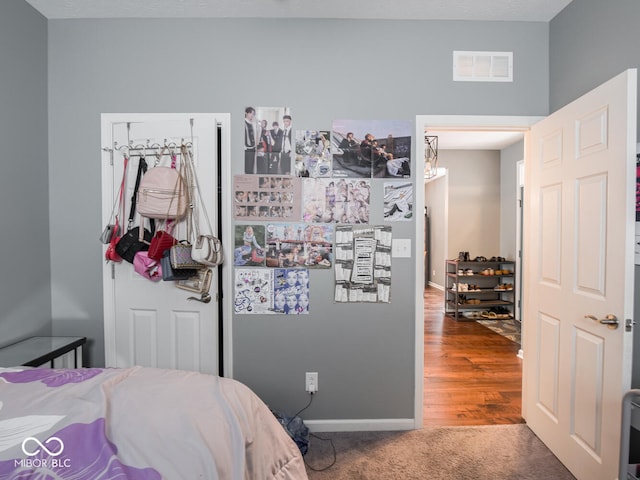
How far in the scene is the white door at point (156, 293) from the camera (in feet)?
6.84

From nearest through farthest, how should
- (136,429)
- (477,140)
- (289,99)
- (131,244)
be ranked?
(136,429)
(131,244)
(289,99)
(477,140)

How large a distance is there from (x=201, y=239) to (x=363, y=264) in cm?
108

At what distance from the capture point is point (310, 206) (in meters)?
2.14

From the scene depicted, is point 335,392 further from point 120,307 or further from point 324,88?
point 324,88

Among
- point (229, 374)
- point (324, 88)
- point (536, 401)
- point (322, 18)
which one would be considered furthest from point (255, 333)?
point (322, 18)

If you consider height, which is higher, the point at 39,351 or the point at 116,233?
the point at 116,233

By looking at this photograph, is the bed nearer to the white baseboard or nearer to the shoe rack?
the white baseboard

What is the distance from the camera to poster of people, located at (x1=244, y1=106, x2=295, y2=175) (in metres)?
2.12

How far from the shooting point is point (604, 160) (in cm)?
153

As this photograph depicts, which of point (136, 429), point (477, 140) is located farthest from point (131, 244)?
point (477, 140)

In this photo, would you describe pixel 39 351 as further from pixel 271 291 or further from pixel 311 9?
pixel 311 9

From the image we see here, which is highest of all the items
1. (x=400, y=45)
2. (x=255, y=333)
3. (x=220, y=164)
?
(x=400, y=45)

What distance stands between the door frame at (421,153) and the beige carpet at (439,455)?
211 mm

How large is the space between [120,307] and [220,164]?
3.92 feet
